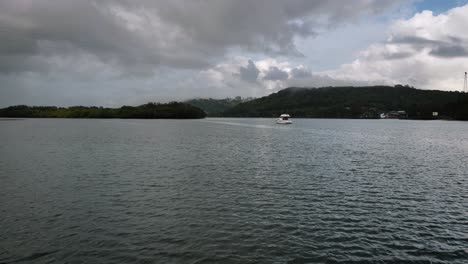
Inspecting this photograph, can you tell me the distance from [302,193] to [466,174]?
22.0m

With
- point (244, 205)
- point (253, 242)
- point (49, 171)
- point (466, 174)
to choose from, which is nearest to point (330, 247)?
point (253, 242)

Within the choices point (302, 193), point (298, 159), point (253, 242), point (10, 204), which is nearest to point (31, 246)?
point (10, 204)

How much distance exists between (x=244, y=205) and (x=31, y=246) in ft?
42.2

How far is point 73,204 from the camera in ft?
77.1

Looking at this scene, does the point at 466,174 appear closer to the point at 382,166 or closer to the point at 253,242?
the point at 382,166

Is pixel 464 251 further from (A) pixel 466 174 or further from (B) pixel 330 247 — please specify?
(A) pixel 466 174

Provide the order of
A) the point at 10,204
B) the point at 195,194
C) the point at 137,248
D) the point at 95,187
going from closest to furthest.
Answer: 1. the point at 137,248
2. the point at 10,204
3. the point at 195,194
4. the point at 95,187

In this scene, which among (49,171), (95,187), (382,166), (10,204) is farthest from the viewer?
(382,166)

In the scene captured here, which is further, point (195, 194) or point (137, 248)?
point (195, 194)

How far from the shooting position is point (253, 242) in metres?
17.0

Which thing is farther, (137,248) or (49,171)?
(49,171)

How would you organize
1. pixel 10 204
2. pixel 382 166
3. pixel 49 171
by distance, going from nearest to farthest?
pixel 10 204 < pixel 49 171 < pixel 382 166

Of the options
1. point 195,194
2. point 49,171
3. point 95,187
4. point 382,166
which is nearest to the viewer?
point 195,194

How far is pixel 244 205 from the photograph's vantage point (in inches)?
936
